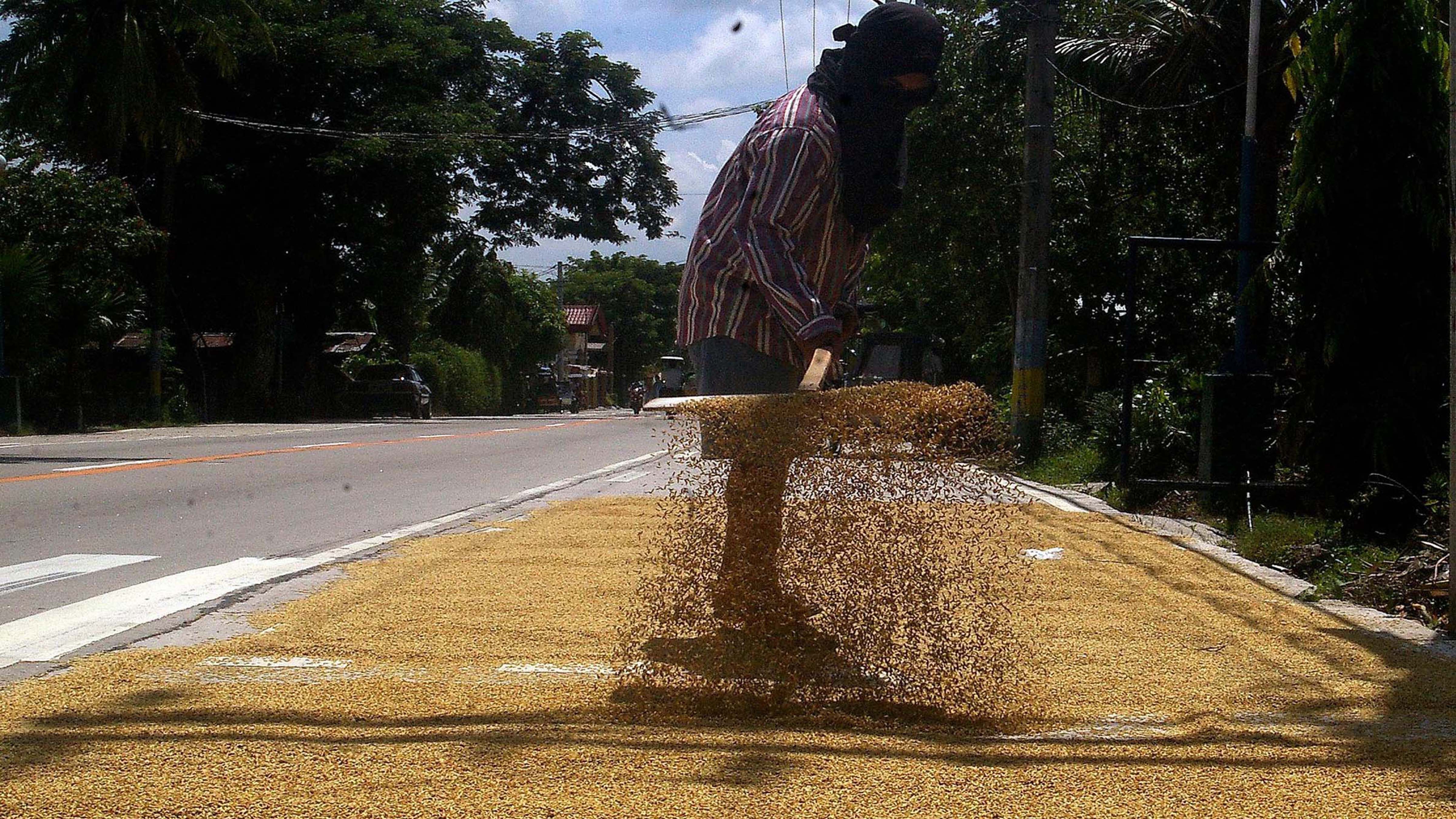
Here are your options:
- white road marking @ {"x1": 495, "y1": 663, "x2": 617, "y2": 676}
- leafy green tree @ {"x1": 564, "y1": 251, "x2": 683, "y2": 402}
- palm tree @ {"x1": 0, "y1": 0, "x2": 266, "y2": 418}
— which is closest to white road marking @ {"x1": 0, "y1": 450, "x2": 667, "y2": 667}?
white road marking @ {"x1": 495, "y1": 663, "x2": 617, "y2": 676}

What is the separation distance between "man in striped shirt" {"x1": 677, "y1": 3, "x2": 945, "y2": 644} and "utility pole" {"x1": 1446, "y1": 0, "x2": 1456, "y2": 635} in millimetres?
2332

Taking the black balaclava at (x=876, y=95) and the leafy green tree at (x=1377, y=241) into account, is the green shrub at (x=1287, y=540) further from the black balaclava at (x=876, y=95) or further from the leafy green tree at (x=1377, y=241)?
the black balaclava at (x=876, y=95)

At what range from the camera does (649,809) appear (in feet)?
8.72

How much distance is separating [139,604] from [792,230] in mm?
3439

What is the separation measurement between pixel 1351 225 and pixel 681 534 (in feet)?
14.3

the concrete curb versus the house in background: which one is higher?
the house in background

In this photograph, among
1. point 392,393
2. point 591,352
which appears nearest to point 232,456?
point 392,393

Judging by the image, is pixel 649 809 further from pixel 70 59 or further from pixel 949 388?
pixel 70 59

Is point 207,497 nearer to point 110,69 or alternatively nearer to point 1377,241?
point 1377,241

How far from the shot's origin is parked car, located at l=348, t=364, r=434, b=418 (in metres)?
36.8

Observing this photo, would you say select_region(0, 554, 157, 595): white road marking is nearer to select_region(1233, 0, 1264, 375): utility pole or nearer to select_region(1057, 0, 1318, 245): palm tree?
select_region(1233, 0, 1264, 375): utility pole

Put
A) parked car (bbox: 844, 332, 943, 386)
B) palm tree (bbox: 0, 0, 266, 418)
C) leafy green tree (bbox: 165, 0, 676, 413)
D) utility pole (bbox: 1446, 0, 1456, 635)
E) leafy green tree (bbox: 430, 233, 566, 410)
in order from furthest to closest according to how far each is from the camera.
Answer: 1. leafy green tree (bbox: 430, 233, 566, 410)
2. leafy green tree (bbox: 165, 0, 676, 413)
3. palm tree (bbox: 0, 0, 266, 418)
4. parked car (bbox: 844, 332, 943, 386)
5. utility pole (bbox: 1446, 0, 1456, 635)

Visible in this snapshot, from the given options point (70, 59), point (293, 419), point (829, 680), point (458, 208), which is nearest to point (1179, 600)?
point (829, 680)

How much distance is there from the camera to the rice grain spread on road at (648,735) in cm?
273
